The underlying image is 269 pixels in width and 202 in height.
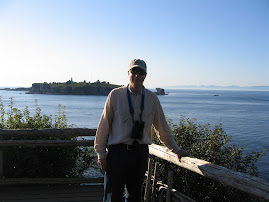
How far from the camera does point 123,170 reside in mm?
2824

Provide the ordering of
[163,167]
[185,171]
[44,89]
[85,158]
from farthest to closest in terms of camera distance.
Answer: [44,89] < [85,158] < [163,167] < [185,171]

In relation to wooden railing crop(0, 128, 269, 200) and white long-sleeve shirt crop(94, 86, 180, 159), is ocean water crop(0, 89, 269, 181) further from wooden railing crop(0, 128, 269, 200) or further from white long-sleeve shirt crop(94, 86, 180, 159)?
white long-sleeve shirt crop(94, 86, 180, 159)

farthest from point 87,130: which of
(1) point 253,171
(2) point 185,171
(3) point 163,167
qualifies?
(1) point 253,171

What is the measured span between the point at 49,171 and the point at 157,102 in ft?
9.95

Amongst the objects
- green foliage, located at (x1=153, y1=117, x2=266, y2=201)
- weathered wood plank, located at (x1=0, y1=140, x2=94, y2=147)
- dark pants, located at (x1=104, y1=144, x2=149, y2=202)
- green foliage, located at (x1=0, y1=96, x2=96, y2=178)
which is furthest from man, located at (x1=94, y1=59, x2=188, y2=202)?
green foliage, located at (x1=0, y1=96, x2=96, y2=178)

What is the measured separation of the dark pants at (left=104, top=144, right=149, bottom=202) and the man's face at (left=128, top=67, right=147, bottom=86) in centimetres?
72

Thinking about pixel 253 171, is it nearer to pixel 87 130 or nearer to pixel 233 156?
pixel 233 156

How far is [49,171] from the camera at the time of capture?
4.95m

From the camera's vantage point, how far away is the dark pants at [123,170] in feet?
9.22

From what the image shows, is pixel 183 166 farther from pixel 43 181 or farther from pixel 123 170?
pixel 43 181

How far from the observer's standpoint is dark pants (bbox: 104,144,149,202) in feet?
9.22

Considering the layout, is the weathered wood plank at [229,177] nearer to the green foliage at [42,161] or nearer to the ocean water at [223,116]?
the green foliage at [42,161]

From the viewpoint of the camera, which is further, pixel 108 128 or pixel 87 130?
pixel 87 130

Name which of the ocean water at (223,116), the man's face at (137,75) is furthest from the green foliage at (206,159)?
the ocean water at (223,116)
